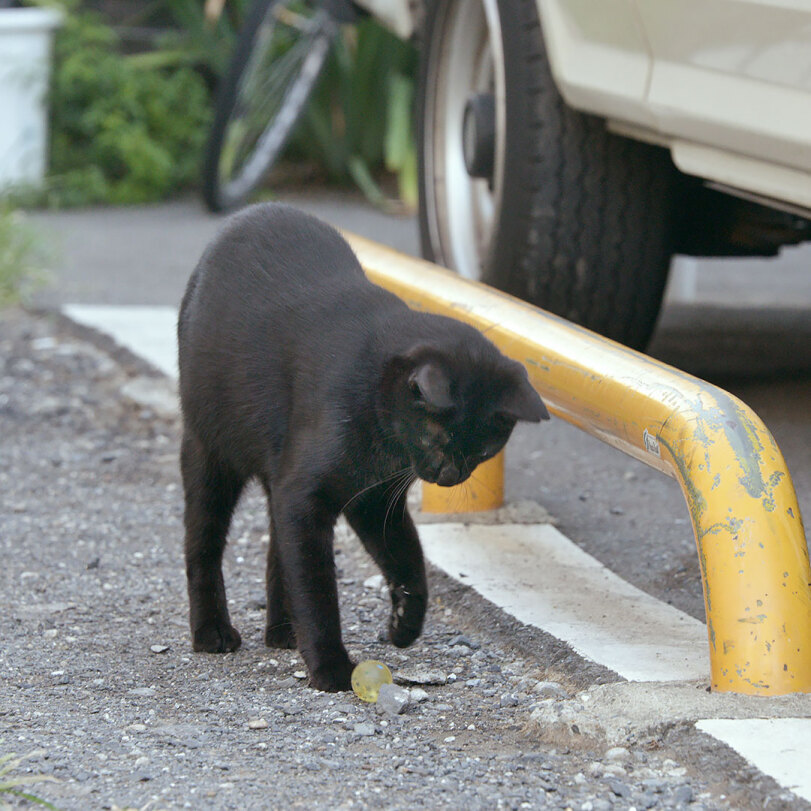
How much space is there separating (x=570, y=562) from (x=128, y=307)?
289 cm

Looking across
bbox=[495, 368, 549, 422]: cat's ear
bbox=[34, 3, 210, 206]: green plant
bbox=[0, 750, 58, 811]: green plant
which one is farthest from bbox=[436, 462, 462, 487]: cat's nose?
bbox=[34, 3, 210, 206]: green plant

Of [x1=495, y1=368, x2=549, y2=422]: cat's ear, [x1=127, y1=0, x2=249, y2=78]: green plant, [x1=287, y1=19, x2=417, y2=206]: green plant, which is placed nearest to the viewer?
[x1=495, y1=368, x2=549, y2=422]: cat's ear

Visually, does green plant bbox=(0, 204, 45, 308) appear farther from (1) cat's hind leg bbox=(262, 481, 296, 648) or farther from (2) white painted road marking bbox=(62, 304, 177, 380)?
(1) cat's hind leg bbox=(262, 481, 296, 648)

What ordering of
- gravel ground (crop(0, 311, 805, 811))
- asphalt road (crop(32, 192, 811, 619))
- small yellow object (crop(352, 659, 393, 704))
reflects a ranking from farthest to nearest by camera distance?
asphalt road (crop(32, 192, 811, 619)) < small yellow object (crop(352, 659, 393, 704)) < gravel ground (crop(0, 311, 805, 811))

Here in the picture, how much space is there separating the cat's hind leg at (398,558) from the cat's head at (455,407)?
23 cm

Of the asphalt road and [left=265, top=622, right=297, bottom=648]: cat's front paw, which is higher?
[left=265, top=622, right=297, bottom=648]: cat's front paw

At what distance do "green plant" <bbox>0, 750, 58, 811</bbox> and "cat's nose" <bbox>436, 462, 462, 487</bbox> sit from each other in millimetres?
752

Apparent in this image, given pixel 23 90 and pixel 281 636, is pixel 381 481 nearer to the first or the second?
pixel 281 636

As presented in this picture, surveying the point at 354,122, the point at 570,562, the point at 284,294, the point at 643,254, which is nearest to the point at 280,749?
the point at 284,294

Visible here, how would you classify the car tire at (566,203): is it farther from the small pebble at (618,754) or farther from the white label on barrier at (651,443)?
the small pebble at (618,754)

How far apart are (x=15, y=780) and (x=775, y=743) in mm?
979

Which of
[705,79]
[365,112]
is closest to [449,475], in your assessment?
[705,79]

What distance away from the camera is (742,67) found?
2.75 meters

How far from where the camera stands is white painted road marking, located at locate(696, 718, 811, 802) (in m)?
1.73
